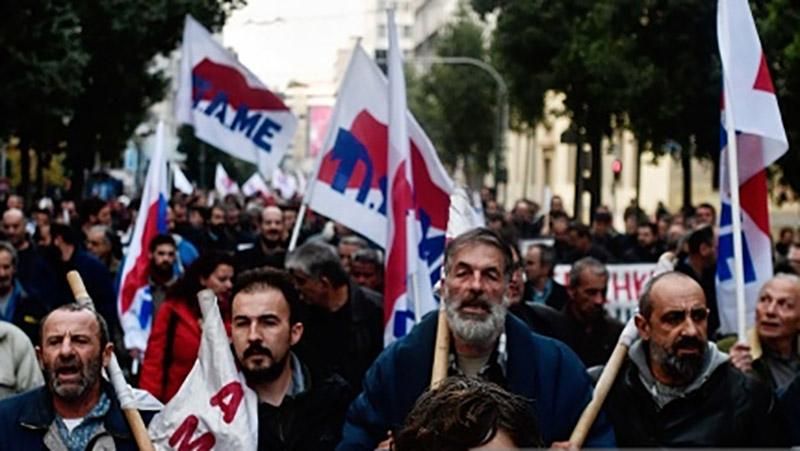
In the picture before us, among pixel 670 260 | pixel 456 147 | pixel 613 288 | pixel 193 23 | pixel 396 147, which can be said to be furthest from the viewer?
pixel 456 147

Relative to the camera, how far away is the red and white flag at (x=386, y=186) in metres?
8.75

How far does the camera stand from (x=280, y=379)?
20.1ft

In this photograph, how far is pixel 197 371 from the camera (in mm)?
5965

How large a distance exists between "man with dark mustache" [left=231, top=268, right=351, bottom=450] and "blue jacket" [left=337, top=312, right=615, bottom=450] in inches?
12.5

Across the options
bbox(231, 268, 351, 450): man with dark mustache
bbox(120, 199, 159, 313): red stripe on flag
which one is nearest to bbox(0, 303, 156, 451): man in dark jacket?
bbox(231, 268, 351, 450): man with dark mustache

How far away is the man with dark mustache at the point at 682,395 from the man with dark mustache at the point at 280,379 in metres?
0.89

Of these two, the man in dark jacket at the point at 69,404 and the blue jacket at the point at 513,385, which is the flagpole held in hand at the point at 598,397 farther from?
the man in dark jacket at the point at 69,404

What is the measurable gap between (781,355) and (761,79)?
1631mm

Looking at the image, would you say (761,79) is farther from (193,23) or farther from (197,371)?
(193,23)

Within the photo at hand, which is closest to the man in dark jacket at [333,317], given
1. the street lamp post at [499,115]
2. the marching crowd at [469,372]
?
the marching crowd at [469,372]

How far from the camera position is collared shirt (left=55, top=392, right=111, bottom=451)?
559 centimetres

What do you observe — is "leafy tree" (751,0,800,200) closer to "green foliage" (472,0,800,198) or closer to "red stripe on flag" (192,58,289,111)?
"green foliage" (472,0,800,198)

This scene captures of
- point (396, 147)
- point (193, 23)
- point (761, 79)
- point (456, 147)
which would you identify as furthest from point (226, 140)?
point (456, 147)

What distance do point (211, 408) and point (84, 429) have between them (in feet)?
1.40
